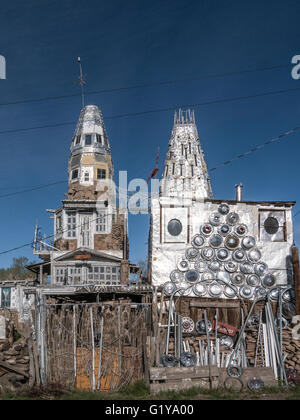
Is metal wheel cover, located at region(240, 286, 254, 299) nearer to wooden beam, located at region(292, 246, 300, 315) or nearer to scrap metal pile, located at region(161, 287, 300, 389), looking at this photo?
wooden beam, located at region(292, 246, 300, 315)

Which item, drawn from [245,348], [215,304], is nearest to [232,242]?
[215,304]

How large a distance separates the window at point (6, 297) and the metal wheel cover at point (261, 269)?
715 inches

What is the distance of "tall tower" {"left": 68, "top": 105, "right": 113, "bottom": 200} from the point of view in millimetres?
32625

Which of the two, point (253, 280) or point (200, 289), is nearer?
point (200, 289)

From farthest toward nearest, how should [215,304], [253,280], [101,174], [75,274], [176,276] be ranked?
[101,174]
[75,274]
[253,280]
[176,276]
[215,304]

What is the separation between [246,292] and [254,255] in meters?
2.00

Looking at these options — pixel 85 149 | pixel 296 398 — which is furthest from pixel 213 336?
pixel 85 149

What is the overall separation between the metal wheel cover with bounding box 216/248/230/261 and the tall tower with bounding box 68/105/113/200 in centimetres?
1294

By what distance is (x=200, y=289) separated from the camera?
21141 millimetres

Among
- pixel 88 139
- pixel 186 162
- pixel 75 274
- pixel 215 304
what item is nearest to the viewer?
pixel 215 304

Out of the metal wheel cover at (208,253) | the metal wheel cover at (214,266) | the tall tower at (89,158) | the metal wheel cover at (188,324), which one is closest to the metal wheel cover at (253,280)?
the metal wheel cover at (214,266)

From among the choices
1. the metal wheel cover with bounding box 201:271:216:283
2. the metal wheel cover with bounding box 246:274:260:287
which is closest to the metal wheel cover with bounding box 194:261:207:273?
the metal wheel cover with bounding box 201:271:216:283

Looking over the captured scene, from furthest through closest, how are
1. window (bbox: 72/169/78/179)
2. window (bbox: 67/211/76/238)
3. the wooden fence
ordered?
window (bbox: 72/169/78/179) → window (bbox: 67/211/76/238) → the wooden fence

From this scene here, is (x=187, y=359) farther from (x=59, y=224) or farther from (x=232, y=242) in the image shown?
(x=59, y=224)
